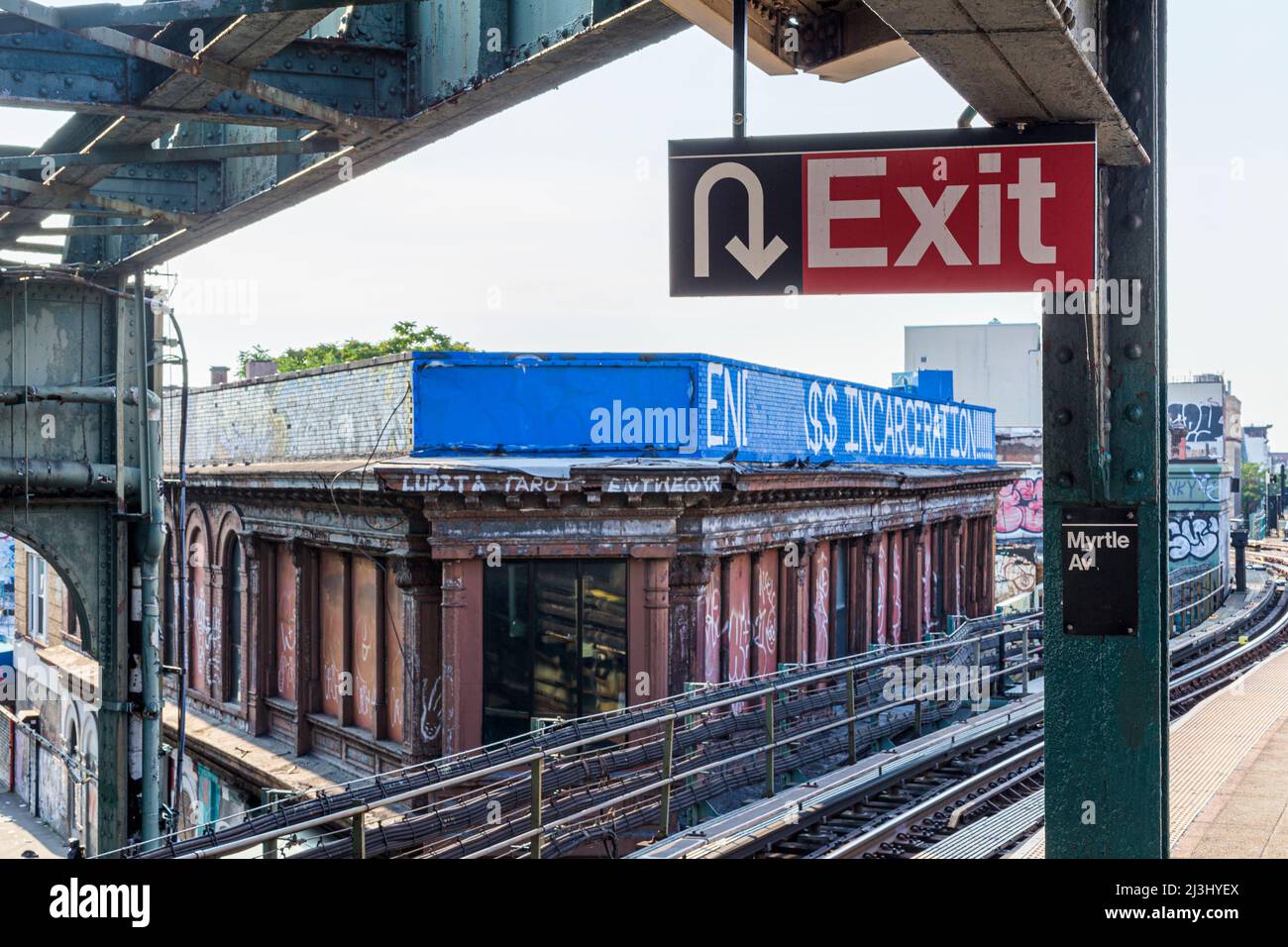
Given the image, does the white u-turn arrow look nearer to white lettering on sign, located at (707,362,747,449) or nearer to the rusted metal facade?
the rusted metal facade

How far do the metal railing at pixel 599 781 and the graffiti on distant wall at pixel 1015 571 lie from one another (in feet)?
110

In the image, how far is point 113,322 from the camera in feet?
44.3

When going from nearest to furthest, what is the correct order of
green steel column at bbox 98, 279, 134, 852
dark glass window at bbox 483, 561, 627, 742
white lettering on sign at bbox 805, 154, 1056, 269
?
white lettering on sign at bbox 805, 154, 1056, 269 → green steel column at bbox 98, 279, 134, 852 → dark glass window at bbox 483, 561, 627, 742

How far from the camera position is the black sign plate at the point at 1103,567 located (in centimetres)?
527

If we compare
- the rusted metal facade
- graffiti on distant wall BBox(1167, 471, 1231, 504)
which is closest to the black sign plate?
the rusted metal facade

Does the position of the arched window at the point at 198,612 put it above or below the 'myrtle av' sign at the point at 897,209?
below

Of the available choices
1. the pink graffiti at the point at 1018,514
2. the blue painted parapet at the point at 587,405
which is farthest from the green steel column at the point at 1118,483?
the pink graffiti at the point at 1018,514

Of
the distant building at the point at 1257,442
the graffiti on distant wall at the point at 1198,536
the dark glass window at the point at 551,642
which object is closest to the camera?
the dark glass window at the point at 551,642

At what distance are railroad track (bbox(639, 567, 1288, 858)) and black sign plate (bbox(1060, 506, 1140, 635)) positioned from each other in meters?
4.08

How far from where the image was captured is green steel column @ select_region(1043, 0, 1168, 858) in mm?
5211

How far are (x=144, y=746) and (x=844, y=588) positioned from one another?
12.5 m

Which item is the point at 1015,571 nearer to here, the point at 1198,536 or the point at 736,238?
the point at 1198,536

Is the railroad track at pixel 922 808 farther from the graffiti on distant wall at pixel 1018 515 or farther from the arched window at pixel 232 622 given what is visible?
the graffiti on distant wall at pixel 1018 515
